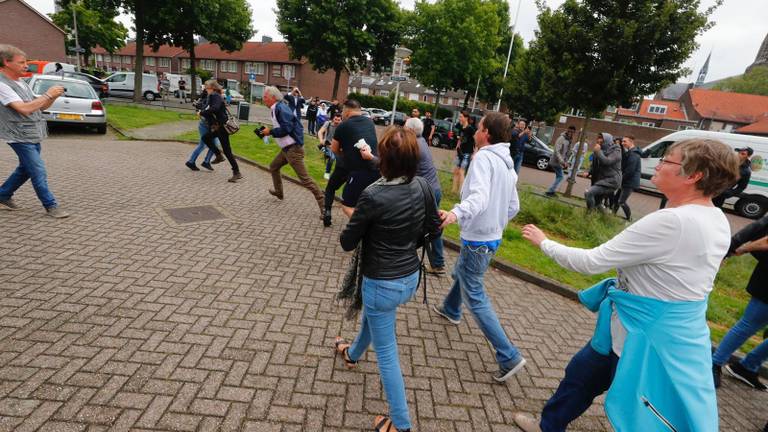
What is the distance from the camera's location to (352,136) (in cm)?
496

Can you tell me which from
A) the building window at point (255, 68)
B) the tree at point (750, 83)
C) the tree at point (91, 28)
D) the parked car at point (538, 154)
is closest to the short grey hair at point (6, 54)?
the parked car at point (538, 154)

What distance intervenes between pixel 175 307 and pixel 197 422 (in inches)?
57.3

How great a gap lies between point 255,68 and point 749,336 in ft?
201

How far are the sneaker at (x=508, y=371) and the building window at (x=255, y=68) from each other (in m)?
59.5

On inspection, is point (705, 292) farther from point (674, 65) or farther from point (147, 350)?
point (674, 65)

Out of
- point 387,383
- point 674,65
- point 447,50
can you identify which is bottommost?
point 387,383

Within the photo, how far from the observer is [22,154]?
4961mm

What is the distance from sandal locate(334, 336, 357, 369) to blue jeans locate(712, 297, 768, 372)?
10.8ft

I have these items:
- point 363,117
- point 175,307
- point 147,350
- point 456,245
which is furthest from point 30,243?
point 456,245

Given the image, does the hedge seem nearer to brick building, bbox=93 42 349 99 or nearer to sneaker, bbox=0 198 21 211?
brick building, bbox=93 42 349 99

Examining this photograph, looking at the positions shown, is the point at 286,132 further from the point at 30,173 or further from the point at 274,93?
the point at 30,173

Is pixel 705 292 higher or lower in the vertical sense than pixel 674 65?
lower

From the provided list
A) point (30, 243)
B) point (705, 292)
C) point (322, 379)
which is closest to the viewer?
point (705, 292)

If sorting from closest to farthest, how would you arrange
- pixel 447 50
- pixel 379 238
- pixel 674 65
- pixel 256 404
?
1. pixel 379 238
2. pixel 256 404
3. pixel 674 65
4. pixel 447 50
